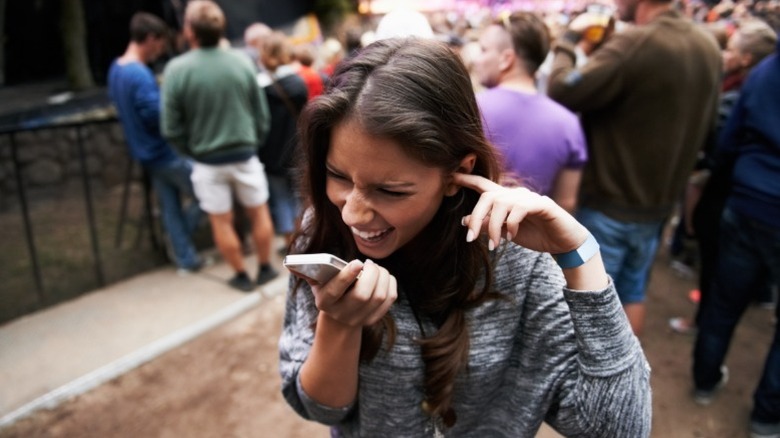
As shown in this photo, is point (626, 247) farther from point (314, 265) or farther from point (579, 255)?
point (314, 265)

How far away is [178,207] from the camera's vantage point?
4.57m

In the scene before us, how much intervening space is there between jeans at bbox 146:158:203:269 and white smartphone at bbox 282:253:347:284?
3946 millimetres

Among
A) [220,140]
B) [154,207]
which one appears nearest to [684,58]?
[220,140]

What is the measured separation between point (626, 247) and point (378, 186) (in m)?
2.21

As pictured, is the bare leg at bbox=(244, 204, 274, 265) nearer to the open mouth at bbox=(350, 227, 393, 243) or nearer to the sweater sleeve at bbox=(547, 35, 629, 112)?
the sweater sleeve at bbox=(547, 35, 629, 112)

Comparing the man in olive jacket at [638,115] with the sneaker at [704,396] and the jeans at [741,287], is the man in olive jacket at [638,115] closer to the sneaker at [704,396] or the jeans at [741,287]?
the jeans at [741,287]

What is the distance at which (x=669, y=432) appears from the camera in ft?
9.47

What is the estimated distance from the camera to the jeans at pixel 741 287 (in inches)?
102

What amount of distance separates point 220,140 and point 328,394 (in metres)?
3.08

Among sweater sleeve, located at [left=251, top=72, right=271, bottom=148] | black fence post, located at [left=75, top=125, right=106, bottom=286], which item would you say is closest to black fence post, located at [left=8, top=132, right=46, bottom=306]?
black fence post, located at [left=75, top=125, right=106, bottom=286]

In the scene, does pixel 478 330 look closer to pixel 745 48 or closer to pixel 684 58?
pixel 684 58

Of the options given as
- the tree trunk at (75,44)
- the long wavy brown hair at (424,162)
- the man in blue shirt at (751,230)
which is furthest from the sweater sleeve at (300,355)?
the tree trunk at (75,44)

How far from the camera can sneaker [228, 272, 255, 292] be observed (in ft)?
14.3

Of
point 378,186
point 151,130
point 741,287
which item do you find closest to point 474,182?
point 378,186
